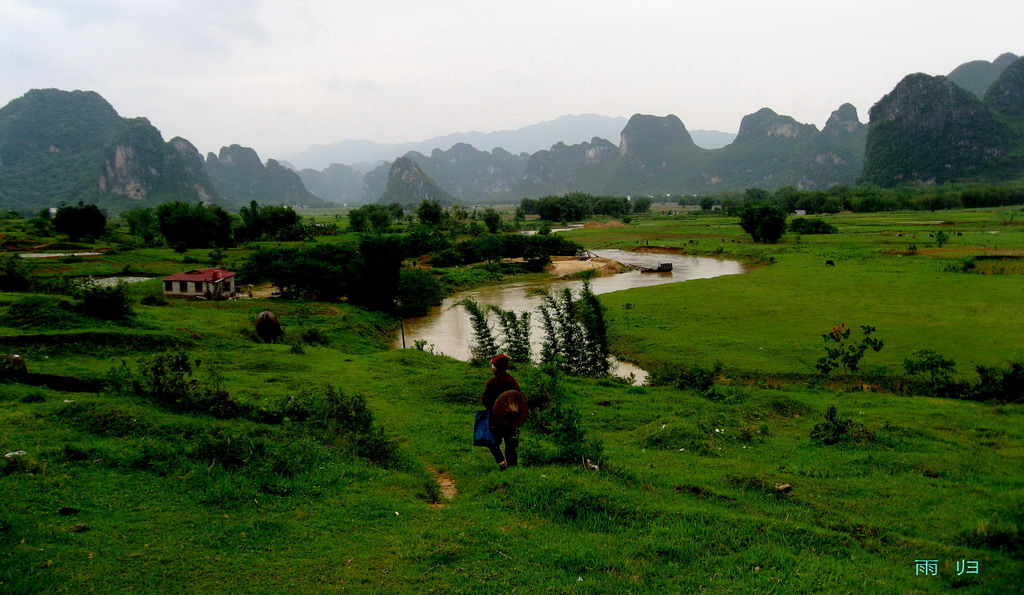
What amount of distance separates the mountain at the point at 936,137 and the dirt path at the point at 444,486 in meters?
174

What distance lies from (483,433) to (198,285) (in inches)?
1359

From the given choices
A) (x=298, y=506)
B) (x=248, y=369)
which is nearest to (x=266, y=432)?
(x=298, y=506)

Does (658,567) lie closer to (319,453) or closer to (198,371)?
(319,453)

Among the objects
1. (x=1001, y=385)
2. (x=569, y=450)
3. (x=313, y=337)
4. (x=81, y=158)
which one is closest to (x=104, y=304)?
(x=313, y=337)

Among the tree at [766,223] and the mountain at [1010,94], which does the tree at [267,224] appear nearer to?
the tree at [766,223]

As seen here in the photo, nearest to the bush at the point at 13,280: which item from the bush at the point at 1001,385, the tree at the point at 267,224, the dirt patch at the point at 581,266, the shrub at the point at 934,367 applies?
the shrub at the point at 934,367

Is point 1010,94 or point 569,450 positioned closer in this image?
point 569,450

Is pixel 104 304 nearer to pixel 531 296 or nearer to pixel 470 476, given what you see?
pixel 470 476

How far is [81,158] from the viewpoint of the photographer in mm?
171000

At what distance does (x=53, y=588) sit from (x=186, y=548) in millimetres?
1039

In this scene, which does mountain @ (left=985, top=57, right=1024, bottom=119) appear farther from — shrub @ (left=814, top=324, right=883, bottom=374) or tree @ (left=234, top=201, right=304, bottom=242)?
shrub @ (left=814, top=324, right=883, bottom=374)

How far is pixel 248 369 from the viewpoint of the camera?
15812mm

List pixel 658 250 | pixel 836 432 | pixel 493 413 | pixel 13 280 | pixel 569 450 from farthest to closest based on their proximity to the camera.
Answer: pixel 658 250 < pixel 13 280 < pixel 836 432 < pixel 569 450 < pixel 493 413

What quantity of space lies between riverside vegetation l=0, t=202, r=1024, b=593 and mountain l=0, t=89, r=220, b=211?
168545 mm
